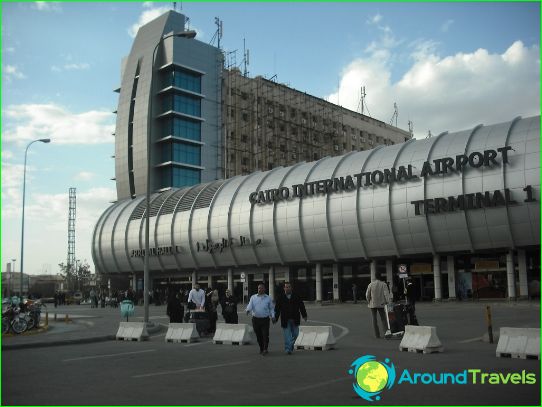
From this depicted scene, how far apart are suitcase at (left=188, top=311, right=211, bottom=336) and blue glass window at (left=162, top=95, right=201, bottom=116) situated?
7093cm

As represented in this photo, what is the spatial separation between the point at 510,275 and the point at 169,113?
5828 cm

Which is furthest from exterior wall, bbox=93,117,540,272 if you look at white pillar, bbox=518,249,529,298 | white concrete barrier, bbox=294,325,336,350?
white concrete barrier, bbox=294,325,336,350

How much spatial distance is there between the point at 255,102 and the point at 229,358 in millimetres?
91343

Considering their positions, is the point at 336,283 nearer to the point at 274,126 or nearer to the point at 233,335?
the point at 233,335

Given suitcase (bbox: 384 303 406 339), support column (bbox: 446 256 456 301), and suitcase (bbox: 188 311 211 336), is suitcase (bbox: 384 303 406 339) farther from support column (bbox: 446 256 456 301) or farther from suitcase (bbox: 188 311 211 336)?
support column (bbox: 446 256 456 301)

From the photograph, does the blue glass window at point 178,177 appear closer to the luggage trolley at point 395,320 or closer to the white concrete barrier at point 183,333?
the white concrete barrier at point 183,333

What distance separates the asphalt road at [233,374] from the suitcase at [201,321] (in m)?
2.08

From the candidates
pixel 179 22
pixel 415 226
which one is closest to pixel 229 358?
pixel 415 226

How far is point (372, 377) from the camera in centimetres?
1000

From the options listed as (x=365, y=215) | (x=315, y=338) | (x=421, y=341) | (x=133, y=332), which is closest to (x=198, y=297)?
(x=133, y=332)

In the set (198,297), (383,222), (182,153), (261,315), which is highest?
(182,153)

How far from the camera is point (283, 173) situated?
58.5 meters

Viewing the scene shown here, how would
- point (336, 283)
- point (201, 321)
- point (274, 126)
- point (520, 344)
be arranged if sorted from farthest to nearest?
1. point (274, 126)
2. point (336, 283)
3. point (201, 321)
4. point (520, 344)

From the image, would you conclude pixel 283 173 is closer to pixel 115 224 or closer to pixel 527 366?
pixel 115 224
